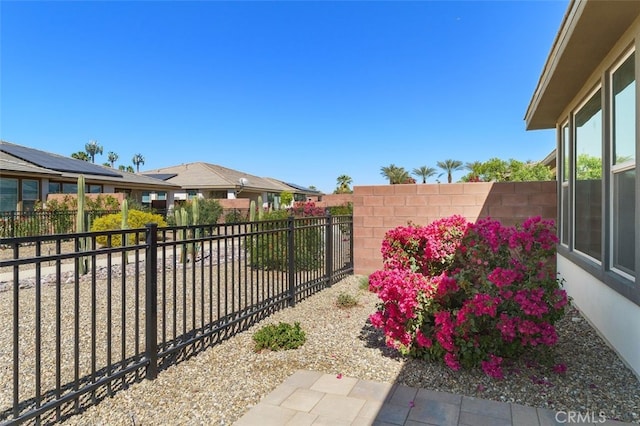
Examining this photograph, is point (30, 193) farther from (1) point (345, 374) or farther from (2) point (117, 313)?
(1) point (345, 374)

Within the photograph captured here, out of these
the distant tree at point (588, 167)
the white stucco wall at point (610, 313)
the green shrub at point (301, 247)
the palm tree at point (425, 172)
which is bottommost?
the white stucco wall at point (610, 313)

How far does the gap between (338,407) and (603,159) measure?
3770 millimetres

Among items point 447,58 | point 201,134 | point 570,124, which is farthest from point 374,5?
point 201,134

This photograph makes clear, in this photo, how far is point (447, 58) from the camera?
12539 mm

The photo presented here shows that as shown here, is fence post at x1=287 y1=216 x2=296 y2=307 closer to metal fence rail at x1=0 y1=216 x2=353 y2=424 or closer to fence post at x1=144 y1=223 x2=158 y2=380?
metal fence rail at x1=0 y1=216 x2=353 y2=424

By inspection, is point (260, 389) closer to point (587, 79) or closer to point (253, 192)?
point (587, 79)

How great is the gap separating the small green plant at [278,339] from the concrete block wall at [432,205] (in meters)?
3.07

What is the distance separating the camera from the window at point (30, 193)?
616 inches

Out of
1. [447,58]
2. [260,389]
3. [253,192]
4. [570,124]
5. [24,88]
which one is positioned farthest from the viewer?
[253,192]

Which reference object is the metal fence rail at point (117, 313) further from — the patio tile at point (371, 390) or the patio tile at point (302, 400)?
the patio tile at point (371, 390)

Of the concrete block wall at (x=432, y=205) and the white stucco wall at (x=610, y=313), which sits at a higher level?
the concrete block wall at (x=432, y=205)

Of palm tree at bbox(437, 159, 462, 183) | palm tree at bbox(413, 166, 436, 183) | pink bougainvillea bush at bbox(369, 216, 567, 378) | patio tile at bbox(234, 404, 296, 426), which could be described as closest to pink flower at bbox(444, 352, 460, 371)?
pink bougainvillea bush at bbox(369, 216, 567, 378)

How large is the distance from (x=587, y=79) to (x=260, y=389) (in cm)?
524

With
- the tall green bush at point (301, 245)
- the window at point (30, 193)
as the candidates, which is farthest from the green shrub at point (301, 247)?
the window at point (30, 193)
